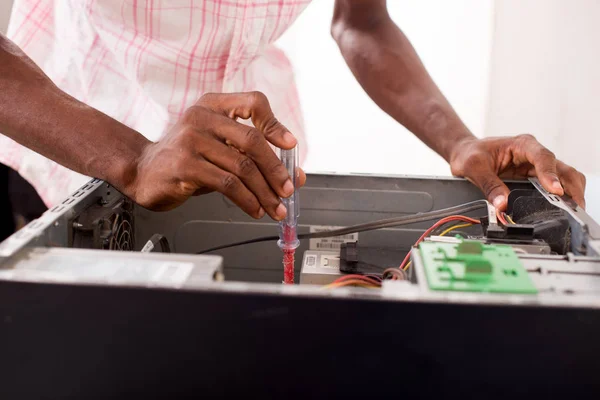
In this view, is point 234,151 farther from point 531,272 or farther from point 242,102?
point 531,272

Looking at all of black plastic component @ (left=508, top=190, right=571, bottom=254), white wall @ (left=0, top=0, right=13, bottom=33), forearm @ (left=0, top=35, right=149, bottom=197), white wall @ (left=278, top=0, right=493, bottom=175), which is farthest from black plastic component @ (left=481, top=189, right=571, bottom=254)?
white wall @ (left=278, top=0, right=493, bottom=175)

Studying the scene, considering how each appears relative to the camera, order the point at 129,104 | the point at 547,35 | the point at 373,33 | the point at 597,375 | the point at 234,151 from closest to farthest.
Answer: the point at 597,375 → the point at 234,151 → the point at 129,104 → the point at 373,33 → the point at 547,35

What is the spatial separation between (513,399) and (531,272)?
119 mm

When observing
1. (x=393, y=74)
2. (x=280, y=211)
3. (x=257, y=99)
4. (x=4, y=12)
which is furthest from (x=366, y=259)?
(x=4, y=12)

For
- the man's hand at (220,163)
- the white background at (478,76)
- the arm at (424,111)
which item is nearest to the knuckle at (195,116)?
the man's hand at (220,163)

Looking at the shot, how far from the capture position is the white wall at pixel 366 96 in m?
2.29

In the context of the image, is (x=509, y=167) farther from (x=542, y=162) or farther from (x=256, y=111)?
(x=256, y=111)

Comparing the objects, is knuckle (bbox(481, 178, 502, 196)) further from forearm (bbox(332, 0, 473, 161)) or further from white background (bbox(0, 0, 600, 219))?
white background (bbox(0, 0, 600, 219))

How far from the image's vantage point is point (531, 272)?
0.55m

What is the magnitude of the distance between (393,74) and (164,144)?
678 mm

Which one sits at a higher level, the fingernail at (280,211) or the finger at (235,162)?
the finger at (235,162)

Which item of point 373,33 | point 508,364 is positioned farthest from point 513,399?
point 373,33

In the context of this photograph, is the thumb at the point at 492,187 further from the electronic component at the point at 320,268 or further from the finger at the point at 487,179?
the electronic component at the point at 320,268

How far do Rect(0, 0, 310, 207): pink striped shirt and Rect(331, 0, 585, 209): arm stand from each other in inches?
8.6
